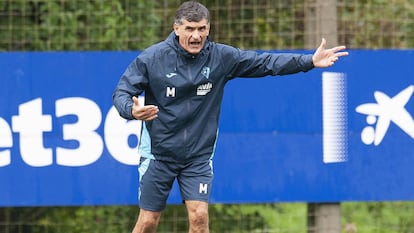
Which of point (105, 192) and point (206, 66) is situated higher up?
point (206, 66)

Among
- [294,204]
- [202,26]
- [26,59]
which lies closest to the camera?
[202,26]

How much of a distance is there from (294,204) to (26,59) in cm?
277

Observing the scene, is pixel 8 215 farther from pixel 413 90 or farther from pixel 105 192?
pixel 413 90

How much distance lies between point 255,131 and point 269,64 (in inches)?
67.7

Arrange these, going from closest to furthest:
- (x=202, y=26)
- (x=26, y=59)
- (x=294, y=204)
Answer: (x=202, y=26)
(x=26, y=59)
(x=294, y=204)

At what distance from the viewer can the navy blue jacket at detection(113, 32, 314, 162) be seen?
7699mm

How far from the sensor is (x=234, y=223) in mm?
10156

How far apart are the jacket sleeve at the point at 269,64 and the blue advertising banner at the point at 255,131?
5.09ft

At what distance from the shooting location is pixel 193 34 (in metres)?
7.62

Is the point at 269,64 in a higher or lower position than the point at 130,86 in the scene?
higher

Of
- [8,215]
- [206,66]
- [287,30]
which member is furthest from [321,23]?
[8,215]

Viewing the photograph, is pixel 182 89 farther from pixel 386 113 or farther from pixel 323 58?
pixel 386 113

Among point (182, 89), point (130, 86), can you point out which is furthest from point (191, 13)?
point (130, 86)

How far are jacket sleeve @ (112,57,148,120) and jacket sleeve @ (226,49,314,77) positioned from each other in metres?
0.69
